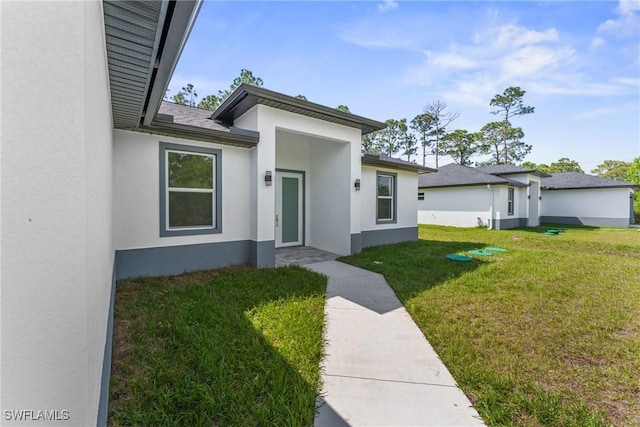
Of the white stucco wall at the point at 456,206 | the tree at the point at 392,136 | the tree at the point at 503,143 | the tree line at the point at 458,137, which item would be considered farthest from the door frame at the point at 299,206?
the tree at the point at 503,143

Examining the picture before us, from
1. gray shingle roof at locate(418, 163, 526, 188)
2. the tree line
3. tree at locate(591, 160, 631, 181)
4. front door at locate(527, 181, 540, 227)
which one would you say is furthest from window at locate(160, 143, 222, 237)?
tree at locate(591, 160, 631, 181)

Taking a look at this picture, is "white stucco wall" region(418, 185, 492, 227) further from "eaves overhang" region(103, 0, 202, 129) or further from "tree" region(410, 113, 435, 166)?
"tree" region(410, 113, 435, 166)

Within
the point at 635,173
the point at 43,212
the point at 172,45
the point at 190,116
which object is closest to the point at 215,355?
the point at 43,212

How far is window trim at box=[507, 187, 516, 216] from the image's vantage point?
57.5ft

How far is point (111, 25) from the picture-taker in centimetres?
240

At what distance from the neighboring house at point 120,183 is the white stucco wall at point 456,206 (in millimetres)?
7753

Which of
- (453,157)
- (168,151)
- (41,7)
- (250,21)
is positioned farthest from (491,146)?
(41,7)

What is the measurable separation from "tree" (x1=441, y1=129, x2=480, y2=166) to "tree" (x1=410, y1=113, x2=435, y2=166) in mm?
1959

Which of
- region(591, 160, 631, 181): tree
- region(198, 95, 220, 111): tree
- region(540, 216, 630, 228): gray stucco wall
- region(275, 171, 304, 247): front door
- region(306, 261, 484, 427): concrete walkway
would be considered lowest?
region(306, 261, 484, 427): concrete walkway

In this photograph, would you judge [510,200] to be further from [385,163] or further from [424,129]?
[424,129]

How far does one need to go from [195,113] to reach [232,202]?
3192 millimetres

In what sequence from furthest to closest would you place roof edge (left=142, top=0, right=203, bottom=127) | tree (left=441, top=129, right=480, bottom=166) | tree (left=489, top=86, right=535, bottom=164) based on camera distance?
tree (left=441, top=129, right=480, bottom=166) → tree (left=489, top=86, right=535, bottom=164) → roof edge (left=142, top=0, right=203, bottom=127)

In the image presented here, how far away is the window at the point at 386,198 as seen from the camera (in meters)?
10.1

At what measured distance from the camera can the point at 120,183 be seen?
5203 millimetres
